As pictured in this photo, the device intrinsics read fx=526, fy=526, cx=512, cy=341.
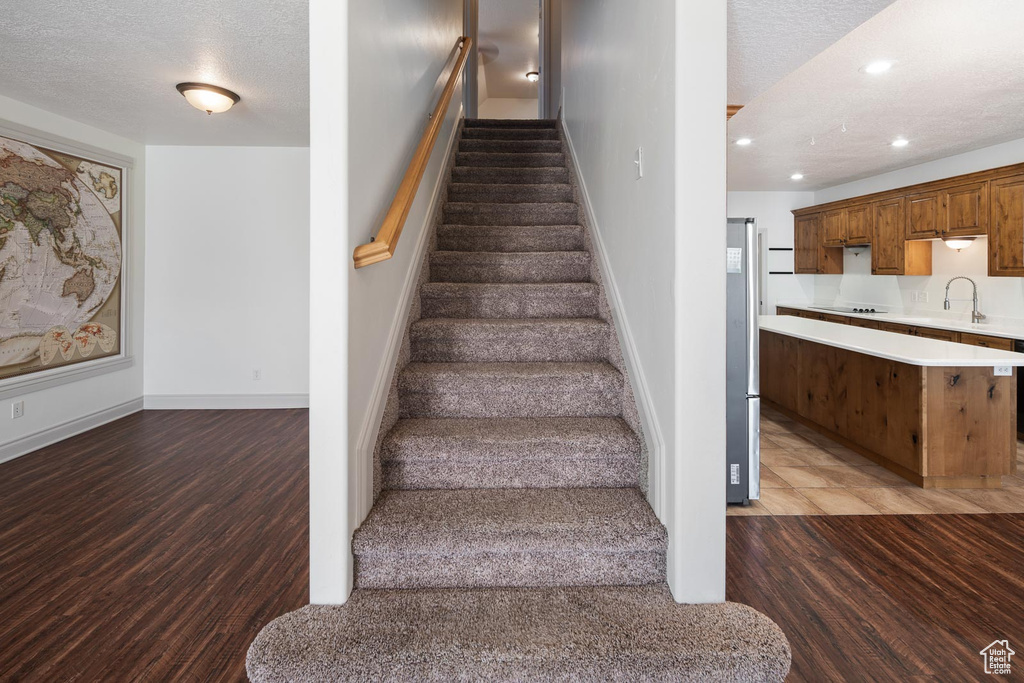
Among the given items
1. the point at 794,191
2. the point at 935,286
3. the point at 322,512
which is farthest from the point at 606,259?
the point at 794,191

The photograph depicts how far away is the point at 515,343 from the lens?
2.41 m

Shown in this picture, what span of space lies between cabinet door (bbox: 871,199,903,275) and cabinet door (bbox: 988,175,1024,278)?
106 centimetres

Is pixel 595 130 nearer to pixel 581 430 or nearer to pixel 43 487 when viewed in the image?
pixel 581 430

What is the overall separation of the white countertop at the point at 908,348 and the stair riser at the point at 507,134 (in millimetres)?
2558

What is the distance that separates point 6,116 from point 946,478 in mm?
6289

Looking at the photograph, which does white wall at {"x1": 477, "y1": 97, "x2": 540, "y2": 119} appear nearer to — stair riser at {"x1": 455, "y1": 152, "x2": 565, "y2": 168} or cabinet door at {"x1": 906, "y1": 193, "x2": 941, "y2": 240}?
stair riser at {"x1": 455, "y1": 152, "x2": 565, "y2": 168}

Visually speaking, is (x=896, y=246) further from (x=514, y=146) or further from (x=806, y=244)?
(x=514, y=146)

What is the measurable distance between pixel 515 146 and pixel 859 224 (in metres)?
4.41

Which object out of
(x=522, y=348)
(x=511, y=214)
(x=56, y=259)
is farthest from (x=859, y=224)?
(x=56, y=259)

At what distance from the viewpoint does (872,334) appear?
3861 mm

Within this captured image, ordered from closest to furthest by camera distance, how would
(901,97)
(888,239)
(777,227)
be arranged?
1. (901,97)
2. (888,239)
3. (777,227)

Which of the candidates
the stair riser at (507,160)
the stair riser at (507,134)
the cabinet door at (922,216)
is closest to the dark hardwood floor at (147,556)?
the stair riser at (507,160)

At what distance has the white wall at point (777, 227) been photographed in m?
7.28

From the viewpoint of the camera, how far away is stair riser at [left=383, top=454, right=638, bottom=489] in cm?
186
